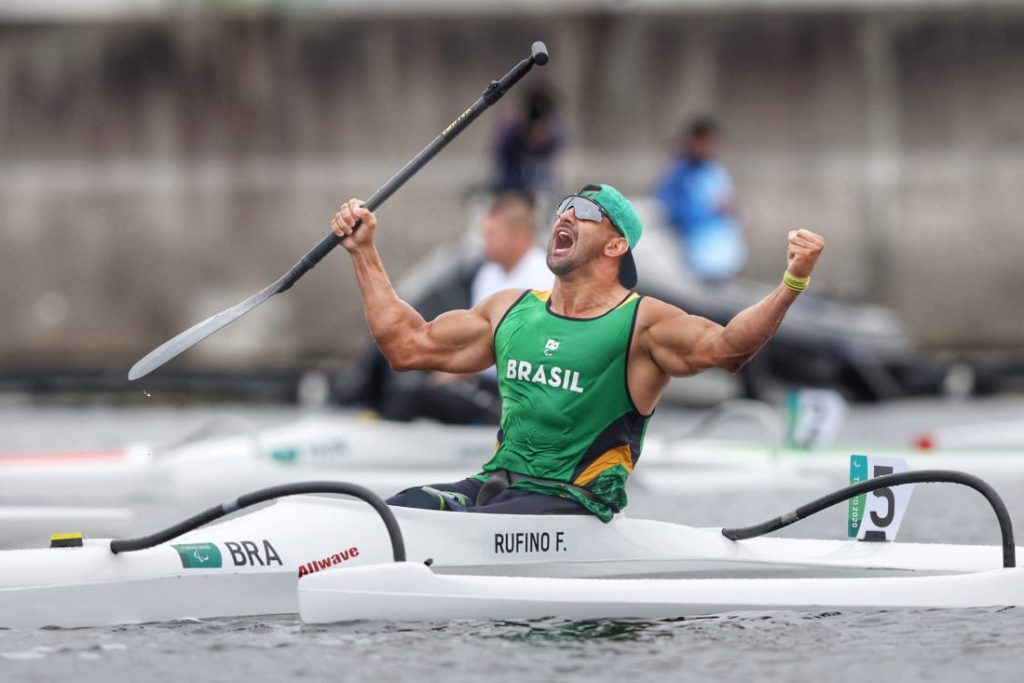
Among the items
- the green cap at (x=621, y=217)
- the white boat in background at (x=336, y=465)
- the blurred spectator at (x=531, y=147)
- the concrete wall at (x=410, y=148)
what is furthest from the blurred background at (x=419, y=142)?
the green cap at (x=621, y=217)

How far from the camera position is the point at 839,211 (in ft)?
64.9

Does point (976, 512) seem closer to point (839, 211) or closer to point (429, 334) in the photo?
point (429, 334)

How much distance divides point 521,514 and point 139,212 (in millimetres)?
13118

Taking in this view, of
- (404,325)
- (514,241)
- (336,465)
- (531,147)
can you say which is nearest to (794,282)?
(404,325)

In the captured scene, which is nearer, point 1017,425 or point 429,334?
point 429,334

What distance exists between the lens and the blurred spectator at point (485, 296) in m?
11.4

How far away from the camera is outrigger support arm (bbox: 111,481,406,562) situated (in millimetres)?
7023

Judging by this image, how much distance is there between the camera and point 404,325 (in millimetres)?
7797

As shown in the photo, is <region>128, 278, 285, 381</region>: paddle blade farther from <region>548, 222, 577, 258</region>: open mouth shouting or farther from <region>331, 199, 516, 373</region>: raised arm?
<region>548, 222, 577, 258</region>: open mouth shouting

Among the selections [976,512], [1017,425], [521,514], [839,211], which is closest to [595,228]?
[521,514]

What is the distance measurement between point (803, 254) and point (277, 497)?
1.91 m

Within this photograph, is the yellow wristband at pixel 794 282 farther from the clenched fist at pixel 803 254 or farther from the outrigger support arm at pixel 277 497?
the outrigger support arm at pixel 277 497

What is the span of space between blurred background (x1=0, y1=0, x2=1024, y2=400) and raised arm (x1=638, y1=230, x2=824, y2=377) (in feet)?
39.8

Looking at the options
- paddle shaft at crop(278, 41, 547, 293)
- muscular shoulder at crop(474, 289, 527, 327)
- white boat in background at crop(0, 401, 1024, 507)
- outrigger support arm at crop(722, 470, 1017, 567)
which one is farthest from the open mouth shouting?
white boat in background at crop(0, 401, 1024, 507)
